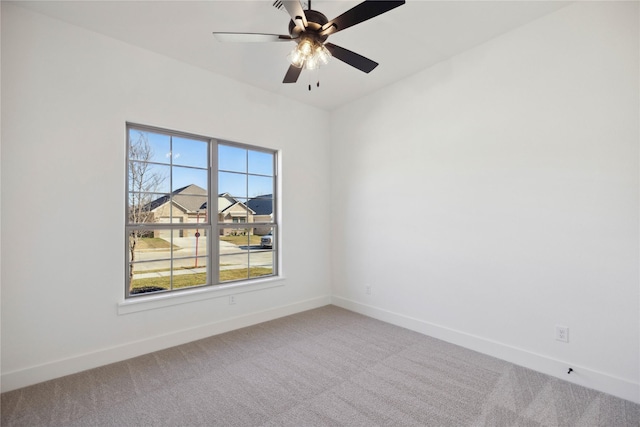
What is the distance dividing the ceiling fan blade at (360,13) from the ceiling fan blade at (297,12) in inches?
5.5

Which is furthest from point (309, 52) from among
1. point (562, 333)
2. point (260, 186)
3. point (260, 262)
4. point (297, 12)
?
point (562, 333)

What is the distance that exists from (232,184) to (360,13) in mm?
2511

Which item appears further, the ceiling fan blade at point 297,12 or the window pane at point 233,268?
the window pane at point 233,268

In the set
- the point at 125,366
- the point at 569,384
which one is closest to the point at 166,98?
the point at 125,366

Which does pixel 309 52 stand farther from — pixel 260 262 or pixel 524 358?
pixel 524 358

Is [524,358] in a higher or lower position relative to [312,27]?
lower

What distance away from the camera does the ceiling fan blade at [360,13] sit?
163 centimetres

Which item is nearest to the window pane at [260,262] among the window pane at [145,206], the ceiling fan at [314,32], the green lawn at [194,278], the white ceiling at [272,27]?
the green lawn at [194,278]

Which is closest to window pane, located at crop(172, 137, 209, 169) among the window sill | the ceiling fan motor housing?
the window sill

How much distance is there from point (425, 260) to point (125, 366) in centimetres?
311

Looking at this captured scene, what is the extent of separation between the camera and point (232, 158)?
3.73 meters

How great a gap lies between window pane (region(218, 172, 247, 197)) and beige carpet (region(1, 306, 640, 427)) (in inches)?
68.7

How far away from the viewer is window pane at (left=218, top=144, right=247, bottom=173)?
3.61 meters

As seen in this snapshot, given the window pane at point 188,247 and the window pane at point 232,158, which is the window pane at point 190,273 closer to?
the window pane at point 188,247
